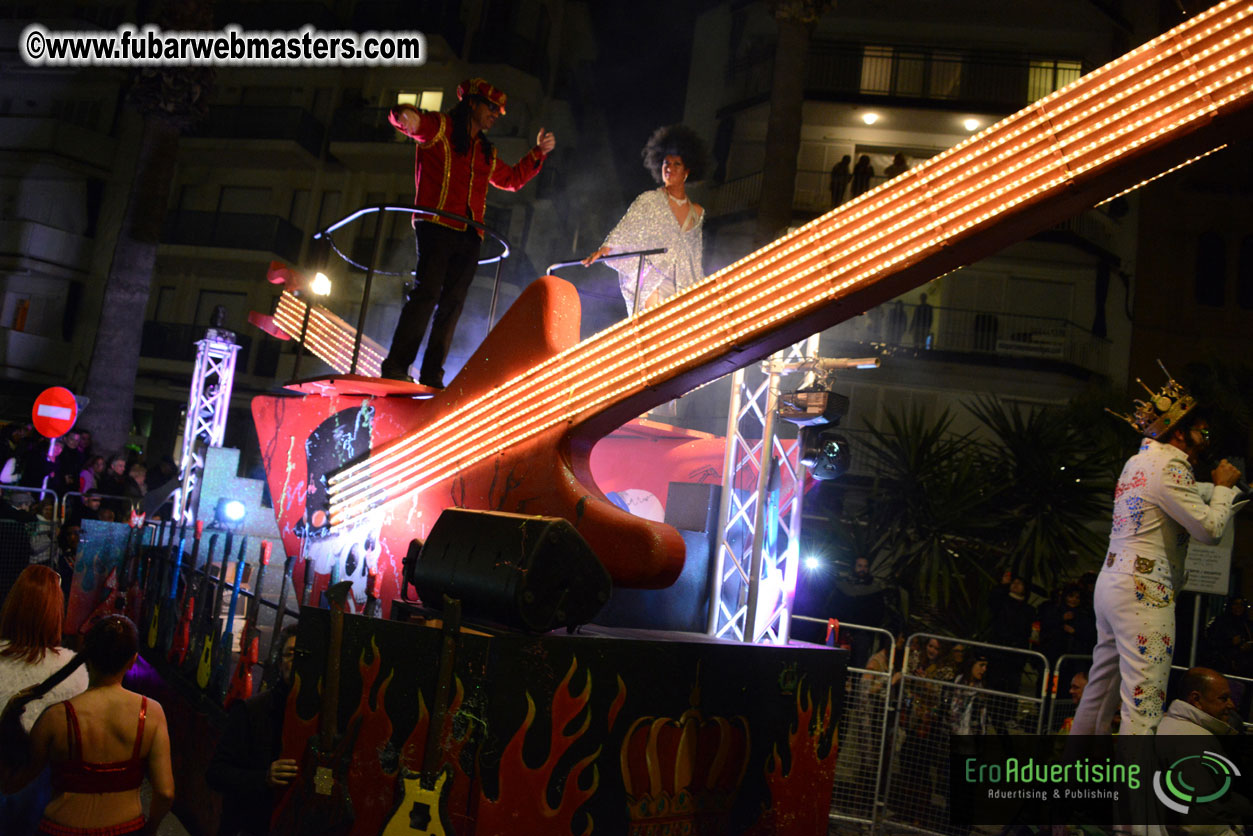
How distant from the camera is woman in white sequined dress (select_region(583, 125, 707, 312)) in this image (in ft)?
24.9

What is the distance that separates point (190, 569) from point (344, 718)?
3.31m

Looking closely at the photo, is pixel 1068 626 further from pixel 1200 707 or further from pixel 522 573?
pixel 522 573

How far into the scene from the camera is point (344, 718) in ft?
13.9

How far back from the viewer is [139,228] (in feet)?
51.4

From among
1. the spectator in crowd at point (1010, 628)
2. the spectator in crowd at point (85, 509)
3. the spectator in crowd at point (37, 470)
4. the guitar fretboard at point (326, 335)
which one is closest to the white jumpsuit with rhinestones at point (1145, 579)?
the spectator in crowd at point (1010, 628)

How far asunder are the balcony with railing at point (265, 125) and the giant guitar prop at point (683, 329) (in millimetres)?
22938

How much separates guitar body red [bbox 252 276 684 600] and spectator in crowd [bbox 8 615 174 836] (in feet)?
7.02

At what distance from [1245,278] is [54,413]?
24741 mm

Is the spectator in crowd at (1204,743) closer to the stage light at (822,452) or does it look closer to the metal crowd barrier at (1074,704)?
the metal crowd barrier at (1074,704)

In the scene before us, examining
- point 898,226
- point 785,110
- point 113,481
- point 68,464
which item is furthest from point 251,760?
point 785,110

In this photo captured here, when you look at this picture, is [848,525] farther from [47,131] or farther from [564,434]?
[47,131]

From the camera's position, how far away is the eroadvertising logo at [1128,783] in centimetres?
481

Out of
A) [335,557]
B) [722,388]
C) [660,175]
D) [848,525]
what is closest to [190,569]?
[335,557]

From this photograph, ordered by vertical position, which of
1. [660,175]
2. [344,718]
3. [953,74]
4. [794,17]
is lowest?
[344,718]
